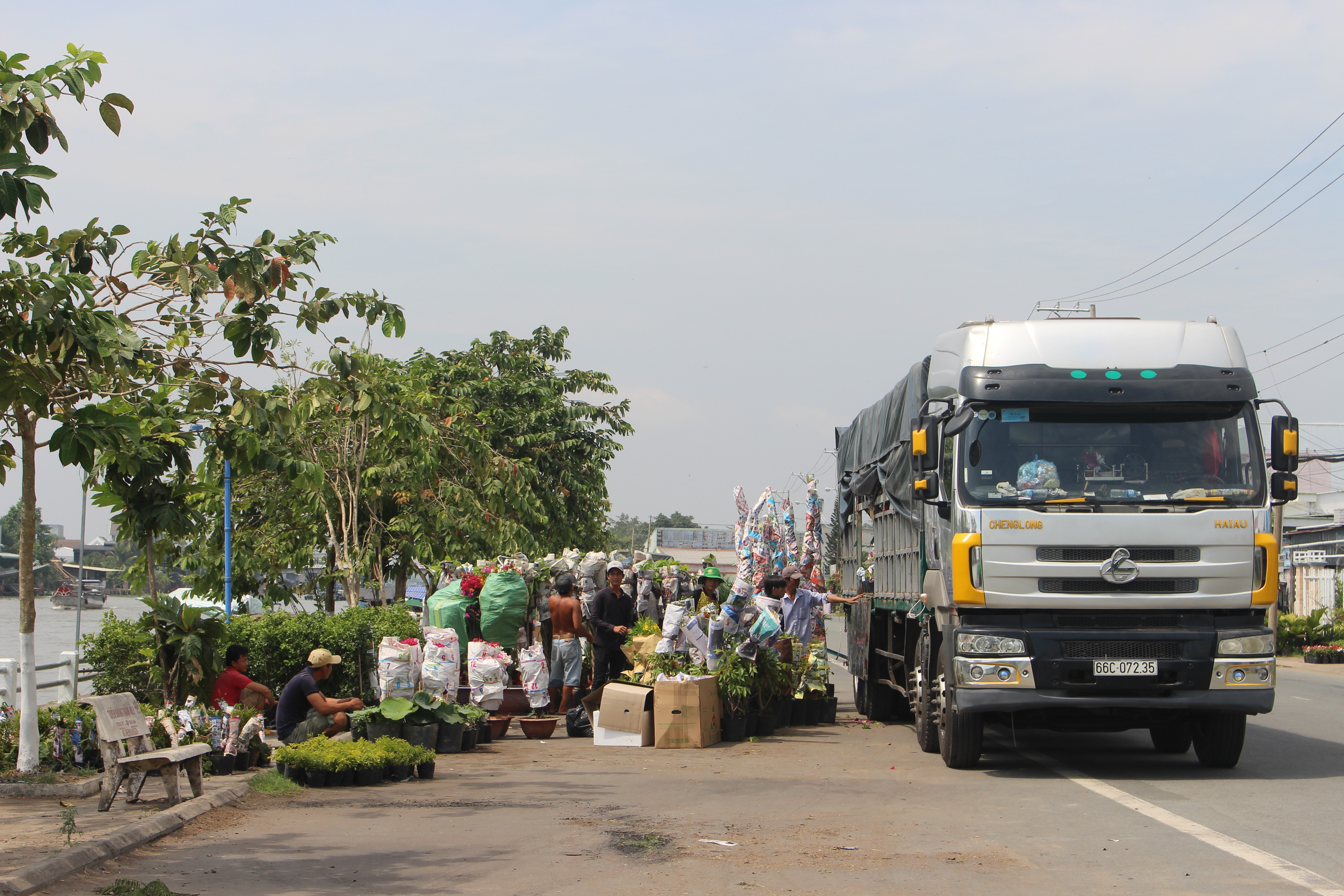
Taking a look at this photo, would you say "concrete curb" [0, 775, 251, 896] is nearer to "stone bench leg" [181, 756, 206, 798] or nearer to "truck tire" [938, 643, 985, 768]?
"stone bench leg" [181, 756, 206, 798]

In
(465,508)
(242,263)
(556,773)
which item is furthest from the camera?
(465,508)

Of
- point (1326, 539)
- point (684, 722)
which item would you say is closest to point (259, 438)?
point (684, 722)

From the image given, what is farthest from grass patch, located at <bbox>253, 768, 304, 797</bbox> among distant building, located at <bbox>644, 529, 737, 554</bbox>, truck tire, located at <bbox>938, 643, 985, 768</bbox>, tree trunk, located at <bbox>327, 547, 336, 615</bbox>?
distant building, located at <bbox>644, 529, 737, 554</bbox>

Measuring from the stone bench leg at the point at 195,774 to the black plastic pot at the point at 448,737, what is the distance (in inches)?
131

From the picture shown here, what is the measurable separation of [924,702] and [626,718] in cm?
320

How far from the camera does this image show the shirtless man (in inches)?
594

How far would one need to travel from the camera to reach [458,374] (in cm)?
3375

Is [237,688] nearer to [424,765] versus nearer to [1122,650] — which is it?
[424,765]

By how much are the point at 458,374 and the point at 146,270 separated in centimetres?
2450

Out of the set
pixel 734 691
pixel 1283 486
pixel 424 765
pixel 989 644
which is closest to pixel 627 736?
pixel 734 691

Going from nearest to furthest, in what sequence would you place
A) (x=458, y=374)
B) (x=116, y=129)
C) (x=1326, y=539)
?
(x=116, y=129)
(x=458, y=374)
(x=1326, y=539)

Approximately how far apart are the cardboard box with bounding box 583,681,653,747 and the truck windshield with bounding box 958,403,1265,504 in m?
4.60

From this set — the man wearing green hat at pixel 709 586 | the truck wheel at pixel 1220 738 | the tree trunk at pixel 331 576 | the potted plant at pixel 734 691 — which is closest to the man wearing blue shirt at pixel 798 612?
the man wearing green hat at pixel 709 586

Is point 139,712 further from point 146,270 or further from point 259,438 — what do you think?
point 146,270
